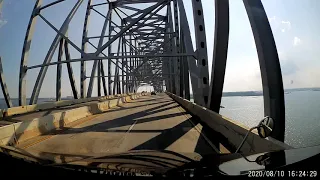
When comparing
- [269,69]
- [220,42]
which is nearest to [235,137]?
[269,69]

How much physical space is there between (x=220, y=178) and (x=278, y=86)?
4.42m

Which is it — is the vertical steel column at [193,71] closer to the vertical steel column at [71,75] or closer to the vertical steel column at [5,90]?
the vertical steel column at [71,75]

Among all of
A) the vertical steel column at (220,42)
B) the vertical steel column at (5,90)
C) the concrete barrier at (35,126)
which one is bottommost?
the concrete barrier at (35,126)

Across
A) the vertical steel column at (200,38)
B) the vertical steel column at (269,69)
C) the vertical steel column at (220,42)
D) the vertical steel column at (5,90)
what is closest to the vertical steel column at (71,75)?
the vertical steel column at (5,90)

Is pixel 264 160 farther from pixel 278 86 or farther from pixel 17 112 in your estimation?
pixel 17 112

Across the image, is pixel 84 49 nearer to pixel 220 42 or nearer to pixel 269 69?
pixel 220 42

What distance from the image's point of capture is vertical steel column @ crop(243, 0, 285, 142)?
5.69 metres

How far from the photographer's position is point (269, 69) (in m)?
5.84

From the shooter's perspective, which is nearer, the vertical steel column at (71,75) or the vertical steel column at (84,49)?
the vertical steel column at (71,75)

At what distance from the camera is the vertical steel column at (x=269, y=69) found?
569cm

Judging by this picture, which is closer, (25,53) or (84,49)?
(25,53)

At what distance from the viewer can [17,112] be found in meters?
16.5

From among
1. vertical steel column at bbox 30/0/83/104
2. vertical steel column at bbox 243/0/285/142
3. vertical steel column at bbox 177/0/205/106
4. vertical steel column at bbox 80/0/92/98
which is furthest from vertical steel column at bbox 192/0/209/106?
vertical steel column at bbox 80/0/92/98

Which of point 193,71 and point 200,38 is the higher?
point 200,38
